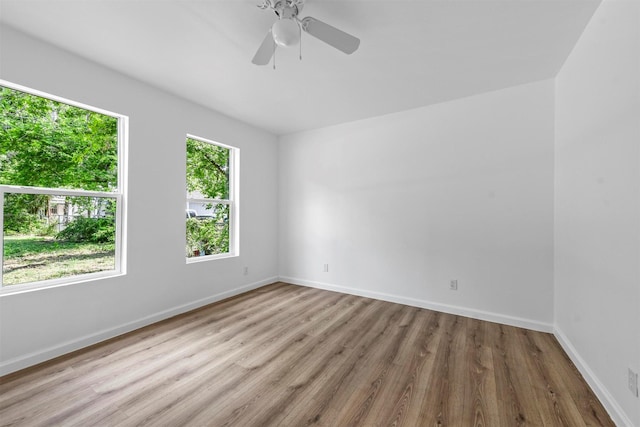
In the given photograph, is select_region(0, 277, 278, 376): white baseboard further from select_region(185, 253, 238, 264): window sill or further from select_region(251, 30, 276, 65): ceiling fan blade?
select_region(251, 30, 276, 65): ceiling fan blade

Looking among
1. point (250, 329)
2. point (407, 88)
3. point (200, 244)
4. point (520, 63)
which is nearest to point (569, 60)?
point (520, 63)

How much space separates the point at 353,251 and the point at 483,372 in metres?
2.17

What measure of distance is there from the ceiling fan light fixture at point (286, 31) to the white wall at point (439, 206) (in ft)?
7.50

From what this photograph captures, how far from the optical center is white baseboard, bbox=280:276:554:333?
2.77 m

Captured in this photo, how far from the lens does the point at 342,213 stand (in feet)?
13.3

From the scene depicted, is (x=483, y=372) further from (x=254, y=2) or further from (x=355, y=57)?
(x=254, y=2)

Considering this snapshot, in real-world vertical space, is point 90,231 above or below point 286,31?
below

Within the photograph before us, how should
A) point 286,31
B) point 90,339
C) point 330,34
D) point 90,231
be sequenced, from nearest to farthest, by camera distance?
point 286,31 → point 330,34 → point 90,339 → point 90,231

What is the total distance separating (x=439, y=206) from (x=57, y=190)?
12.8 feet

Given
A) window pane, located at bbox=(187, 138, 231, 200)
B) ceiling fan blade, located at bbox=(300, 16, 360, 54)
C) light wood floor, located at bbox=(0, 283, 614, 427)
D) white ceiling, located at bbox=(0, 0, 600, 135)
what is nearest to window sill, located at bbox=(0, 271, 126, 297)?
light wood floor, located at bbox=(0, 283, 614, 427)

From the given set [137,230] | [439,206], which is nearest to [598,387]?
[439,206]

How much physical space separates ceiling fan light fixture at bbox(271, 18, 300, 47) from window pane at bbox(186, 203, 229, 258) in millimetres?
2485

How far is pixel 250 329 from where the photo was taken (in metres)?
2.75

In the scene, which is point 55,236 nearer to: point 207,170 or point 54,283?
point 54,283
